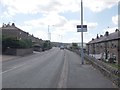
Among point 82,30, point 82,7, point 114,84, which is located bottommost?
point 114,84

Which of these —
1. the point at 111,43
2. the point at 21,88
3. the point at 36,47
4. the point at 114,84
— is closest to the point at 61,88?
the point at 21,88

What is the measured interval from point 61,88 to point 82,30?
19.8m

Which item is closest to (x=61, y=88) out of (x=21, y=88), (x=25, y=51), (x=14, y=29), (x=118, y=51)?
(x=21, y=88)

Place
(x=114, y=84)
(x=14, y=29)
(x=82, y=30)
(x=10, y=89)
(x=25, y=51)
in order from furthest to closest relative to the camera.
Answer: (x=14, y=29)
(x=25, y=51)
(x=82, y=30)
(x=114, y=84)
(x=10, y=89)

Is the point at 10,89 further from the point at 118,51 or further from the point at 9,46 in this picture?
the point at 9,46

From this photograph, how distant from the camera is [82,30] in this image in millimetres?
32219

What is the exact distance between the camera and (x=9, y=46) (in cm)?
5972

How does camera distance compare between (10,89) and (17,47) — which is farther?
(17,47)

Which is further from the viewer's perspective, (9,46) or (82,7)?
(9,46)

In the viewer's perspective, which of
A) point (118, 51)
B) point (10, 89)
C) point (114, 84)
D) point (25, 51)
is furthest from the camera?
point (25, 51)

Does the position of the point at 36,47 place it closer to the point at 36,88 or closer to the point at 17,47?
the point at 17,47

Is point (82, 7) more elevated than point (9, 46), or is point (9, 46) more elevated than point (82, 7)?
point (82, 7)

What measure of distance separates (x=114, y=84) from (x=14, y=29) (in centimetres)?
7396

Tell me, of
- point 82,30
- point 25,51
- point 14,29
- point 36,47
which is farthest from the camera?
point 36,47
